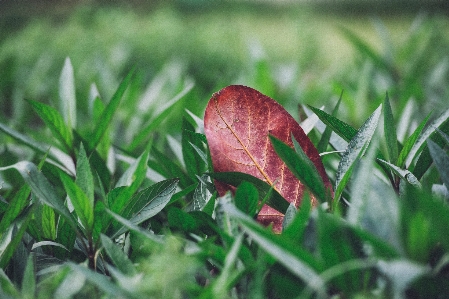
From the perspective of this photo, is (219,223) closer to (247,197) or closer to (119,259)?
(247,197)

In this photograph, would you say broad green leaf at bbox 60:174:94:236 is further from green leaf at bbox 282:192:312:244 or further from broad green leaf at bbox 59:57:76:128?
broad green leaf at bbox 59:57:76:128

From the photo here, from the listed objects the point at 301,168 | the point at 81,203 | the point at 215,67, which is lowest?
the point at 215,67

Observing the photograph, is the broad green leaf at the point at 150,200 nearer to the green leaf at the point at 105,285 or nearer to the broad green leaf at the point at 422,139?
the green leaf at the point at 105,285

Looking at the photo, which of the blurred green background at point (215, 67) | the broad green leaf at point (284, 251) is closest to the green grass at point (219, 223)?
the broad green leaf at point (284, 251)

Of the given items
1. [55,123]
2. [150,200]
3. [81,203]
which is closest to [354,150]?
[150,200]

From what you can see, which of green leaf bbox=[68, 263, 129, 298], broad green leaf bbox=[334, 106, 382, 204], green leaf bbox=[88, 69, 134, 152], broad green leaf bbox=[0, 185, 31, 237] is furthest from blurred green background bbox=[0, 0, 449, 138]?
green leaf bbox=[68, 263, 129, 298]

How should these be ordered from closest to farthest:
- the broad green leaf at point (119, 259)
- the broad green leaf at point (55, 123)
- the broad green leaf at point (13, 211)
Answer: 1. the broad green leaf at point (119, 259)
2. the broad green leaf at point (13, 211)
3. the broad green leaf at point (55, 123)
